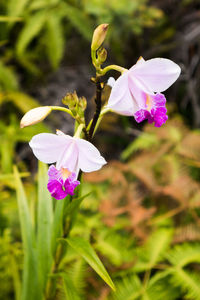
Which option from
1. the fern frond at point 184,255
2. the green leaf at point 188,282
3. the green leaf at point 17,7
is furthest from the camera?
the green leaf at point 17,7

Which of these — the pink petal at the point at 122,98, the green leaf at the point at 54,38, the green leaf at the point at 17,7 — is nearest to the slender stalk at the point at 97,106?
the pink petal at the point at 122,98

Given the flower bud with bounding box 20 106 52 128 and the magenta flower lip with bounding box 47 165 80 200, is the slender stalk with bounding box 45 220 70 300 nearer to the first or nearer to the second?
the magenta flower lip with bounding box 47 165 80 200

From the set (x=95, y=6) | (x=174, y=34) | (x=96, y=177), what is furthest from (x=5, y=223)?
(x=174, y=34)

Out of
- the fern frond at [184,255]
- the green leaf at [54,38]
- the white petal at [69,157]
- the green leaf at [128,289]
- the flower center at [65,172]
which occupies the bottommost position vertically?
the green leaf at [128,289]

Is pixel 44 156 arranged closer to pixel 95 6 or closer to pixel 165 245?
pixel 165 245

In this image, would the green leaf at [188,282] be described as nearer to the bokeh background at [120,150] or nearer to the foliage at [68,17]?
the bokeh background at [120,150]

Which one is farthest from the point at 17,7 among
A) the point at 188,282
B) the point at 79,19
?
the point at 188,282

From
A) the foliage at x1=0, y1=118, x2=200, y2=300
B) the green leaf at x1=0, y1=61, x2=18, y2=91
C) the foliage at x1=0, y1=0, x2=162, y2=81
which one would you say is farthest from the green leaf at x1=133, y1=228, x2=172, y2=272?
the green leaf at x1=0, y1=61, x2=18, y2=91
